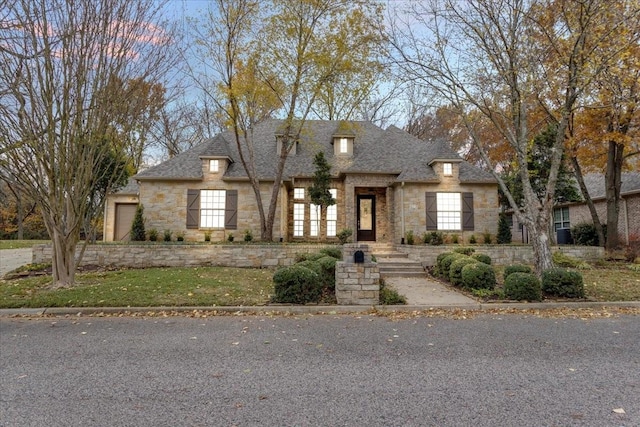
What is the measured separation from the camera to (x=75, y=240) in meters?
7.95

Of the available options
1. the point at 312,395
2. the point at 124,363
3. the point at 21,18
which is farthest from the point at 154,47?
the point at 312,395

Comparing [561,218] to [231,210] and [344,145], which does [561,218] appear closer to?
[344,145]

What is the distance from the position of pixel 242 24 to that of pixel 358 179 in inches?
281

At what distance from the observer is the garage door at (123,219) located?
17391mm

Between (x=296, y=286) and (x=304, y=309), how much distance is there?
491mm

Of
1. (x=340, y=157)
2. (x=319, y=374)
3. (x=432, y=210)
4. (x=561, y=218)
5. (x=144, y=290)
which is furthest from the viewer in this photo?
(x=561, y=218)

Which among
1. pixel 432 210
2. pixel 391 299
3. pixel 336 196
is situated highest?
pixel 336 196

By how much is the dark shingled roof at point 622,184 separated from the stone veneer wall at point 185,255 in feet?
45.7

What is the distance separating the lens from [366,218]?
15.5 meters

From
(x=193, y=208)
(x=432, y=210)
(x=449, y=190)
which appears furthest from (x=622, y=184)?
(x=193, y=208)

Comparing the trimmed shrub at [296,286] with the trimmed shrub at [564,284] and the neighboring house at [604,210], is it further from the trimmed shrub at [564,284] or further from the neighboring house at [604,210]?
the neighboring house at [604,210]

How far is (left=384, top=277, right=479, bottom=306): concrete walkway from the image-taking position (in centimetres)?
691

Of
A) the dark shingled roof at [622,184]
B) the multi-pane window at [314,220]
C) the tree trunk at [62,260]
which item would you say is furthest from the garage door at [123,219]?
the dark shingled roof at [622,184]

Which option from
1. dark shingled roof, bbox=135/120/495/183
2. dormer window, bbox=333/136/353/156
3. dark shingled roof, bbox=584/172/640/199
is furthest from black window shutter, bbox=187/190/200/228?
dark shingled roof, bbox=584/172/640/199
